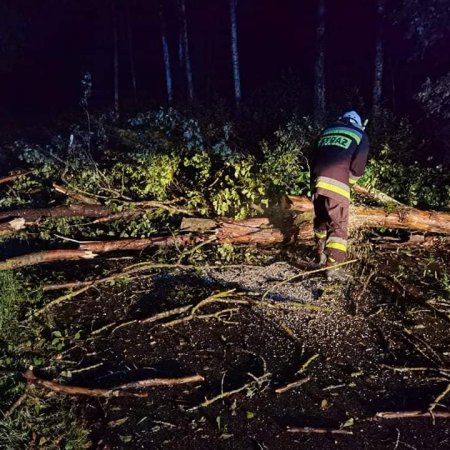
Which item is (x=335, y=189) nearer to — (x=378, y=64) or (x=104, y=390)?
(x=104, y=390)

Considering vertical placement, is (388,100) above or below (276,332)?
above

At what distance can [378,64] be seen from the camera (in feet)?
31.1

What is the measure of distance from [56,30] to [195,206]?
1926 centimetres

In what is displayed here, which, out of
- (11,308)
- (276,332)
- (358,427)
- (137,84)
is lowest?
(358,427)

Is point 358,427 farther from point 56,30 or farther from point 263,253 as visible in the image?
point 56,30

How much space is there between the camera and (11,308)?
3787 mm

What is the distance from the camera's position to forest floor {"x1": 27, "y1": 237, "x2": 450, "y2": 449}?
263 cm

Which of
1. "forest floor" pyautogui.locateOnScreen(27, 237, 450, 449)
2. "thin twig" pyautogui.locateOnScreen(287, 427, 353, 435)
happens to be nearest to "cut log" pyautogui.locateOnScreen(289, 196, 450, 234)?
"forest floor" pyautogui.locateOnScreen(27, 237, 450, 449)

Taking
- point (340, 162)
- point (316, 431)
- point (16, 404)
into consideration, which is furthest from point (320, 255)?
point (16, 404)

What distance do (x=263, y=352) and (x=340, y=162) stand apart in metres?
2.04

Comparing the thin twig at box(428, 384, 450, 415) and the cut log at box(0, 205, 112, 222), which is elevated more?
the cut log at box(0, 205, 112, 222)

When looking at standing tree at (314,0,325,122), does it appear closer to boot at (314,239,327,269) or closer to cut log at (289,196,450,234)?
cut log at (289,196,450,234)

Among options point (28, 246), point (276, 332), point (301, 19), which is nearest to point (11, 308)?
point (28, 246)

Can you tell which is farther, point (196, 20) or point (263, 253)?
point (196, 20)
